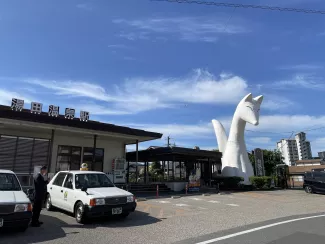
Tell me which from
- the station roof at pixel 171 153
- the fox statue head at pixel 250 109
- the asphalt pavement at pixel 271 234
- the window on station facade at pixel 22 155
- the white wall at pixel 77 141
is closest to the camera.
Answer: the asphalt pavement at pixel 271 234

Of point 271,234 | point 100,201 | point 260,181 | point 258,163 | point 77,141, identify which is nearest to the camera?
point 271,234

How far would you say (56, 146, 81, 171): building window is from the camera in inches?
713

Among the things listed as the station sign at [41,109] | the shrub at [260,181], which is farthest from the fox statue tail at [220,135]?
the station sign at [41,109]

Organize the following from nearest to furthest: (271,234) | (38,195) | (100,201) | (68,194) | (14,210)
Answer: (14,210)
(271,234)
(38,195)
(100,201)
(68,194)

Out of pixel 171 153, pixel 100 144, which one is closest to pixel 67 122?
pixel 100 144

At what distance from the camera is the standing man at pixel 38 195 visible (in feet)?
23.7

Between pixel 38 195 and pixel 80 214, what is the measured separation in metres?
1.34

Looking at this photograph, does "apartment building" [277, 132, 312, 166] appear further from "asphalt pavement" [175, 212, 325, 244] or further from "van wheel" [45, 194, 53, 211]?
"van wheel" [45, 194, 53, 211]

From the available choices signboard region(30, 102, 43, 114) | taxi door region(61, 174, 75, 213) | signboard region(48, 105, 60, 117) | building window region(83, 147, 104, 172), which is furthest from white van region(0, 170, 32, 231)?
building window region(83, 147, 104, 172)

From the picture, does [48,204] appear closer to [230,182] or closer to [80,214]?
[80,214]

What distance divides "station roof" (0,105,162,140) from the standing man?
6.44m

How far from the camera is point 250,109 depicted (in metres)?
22.8

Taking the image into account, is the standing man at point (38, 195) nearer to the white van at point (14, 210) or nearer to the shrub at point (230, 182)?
the white van at point (14, 210)

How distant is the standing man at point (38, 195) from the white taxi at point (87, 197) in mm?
1042
